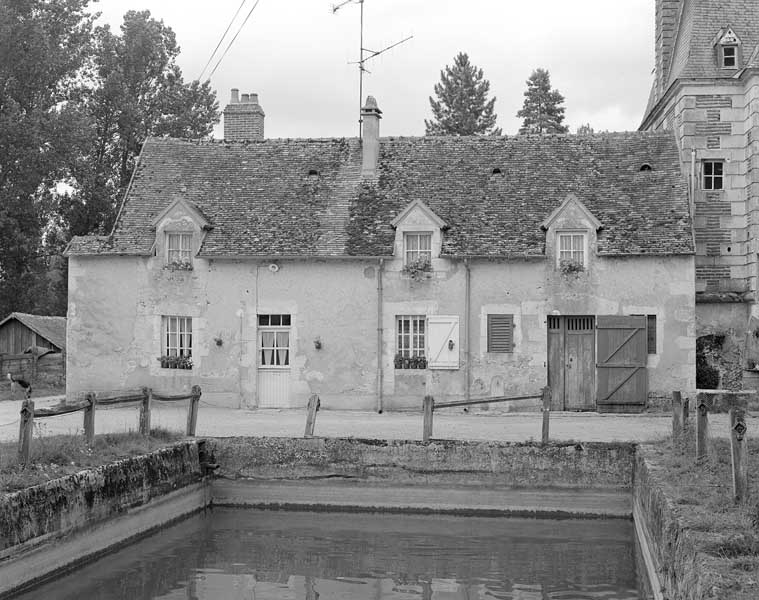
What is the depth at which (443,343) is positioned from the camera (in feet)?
78.3

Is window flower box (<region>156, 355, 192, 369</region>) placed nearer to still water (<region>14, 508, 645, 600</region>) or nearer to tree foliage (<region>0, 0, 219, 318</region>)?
still water (<region>14, 508, 645, 600</region>)

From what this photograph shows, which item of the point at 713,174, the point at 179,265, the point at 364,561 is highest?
the point at 713,174

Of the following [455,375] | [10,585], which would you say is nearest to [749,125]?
[455,375]

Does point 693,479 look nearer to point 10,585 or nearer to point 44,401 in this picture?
point 10,585

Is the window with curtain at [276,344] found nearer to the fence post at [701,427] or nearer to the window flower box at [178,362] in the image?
the window flower box at [178,362]

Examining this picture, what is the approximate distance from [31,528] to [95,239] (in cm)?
1474

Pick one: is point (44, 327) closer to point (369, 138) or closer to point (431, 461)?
point (369, 138)

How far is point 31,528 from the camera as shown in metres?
11.5

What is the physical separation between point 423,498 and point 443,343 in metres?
7.57

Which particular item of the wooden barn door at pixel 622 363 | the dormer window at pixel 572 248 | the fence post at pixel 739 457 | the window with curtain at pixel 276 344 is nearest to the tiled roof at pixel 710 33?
the dormer window at pixel 572 248

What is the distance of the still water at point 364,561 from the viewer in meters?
12.1

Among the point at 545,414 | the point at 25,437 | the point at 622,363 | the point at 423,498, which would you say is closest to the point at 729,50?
the point at 622,363

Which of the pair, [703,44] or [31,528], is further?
[703,44]

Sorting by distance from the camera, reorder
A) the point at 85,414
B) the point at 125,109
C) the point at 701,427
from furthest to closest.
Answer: the point at 125,109
the point at 85,414
the point at 701,427
